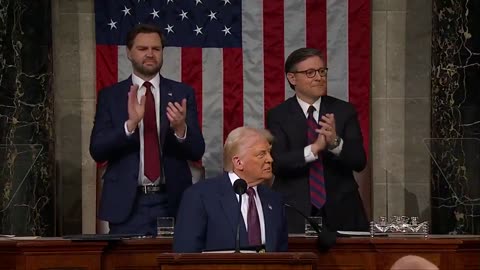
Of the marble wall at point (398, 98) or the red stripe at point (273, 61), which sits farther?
the marble wall at point (398, 98)

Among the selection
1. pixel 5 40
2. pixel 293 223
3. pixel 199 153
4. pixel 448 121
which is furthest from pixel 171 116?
pixel 448 121

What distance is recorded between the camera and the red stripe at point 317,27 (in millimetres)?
13477

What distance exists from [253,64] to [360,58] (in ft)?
3.25

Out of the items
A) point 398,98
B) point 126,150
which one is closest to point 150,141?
point 126,150

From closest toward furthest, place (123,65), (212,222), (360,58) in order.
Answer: (212,222), (123,65), (360,58)

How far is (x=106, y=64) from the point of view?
13.3m

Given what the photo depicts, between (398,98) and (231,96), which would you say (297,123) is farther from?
(398,98)

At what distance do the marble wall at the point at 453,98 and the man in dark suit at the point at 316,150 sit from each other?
74cm

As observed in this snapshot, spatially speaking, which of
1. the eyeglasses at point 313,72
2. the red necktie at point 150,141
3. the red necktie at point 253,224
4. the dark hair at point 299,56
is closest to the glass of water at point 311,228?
the red necktie at point 253,224

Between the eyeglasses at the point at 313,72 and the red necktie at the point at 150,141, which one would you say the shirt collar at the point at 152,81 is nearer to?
the red necktie at the point at 150,141

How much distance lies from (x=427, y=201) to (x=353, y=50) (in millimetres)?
1550

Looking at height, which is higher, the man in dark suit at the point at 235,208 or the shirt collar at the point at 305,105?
the shirt collar at the point at 305,105

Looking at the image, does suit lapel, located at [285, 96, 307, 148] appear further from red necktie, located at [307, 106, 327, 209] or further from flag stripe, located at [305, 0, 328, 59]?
flag stripe, located at [305, 0, 328, 59]

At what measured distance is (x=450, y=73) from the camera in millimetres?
12930
